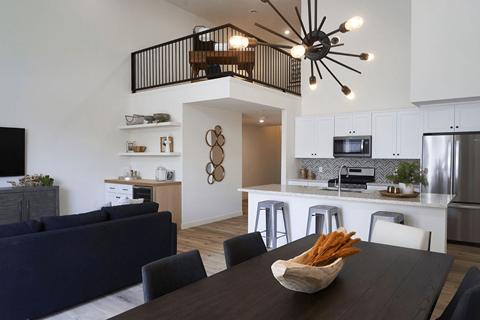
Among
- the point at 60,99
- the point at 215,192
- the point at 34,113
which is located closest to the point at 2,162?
the point at 34,113

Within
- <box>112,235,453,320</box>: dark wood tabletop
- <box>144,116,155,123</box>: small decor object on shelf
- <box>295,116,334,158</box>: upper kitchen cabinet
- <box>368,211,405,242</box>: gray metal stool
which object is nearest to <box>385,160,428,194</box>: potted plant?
<box>368,211,405,242</box>: gray metal stool

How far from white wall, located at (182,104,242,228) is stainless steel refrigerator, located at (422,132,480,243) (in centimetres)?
379

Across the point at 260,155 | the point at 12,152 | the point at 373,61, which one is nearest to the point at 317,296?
the point at 12,152

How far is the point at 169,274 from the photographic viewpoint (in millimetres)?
1707

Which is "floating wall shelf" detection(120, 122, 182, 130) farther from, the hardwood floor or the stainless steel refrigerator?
the stainless steel refrigerator

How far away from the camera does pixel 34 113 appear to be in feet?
18.3

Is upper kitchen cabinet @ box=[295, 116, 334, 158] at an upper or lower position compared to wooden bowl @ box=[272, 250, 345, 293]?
upper

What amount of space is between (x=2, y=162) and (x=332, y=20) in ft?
22.3

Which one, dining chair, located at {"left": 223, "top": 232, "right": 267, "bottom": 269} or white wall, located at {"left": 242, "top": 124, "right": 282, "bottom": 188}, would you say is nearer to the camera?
dining chair, located at {"left": 223, "top": 232, "right": 267, "bottom": 269}

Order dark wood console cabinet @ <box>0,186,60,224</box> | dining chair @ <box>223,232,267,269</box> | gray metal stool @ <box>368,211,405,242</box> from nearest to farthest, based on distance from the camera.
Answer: dining chair @ <box>223,232,267,269</box>
gray metal stool @ <box>368,211,405,242</box>
dark wood console cabinet @ <box>0,186,60,224</box>

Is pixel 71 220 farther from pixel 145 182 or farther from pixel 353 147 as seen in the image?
pixel 353 147

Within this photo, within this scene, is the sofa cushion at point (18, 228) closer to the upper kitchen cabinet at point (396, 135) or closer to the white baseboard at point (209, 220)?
the white baseboard at point (209, 220)

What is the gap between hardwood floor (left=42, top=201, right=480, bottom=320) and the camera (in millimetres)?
2932

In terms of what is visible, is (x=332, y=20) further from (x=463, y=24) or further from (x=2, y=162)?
(x=2, y=162)
